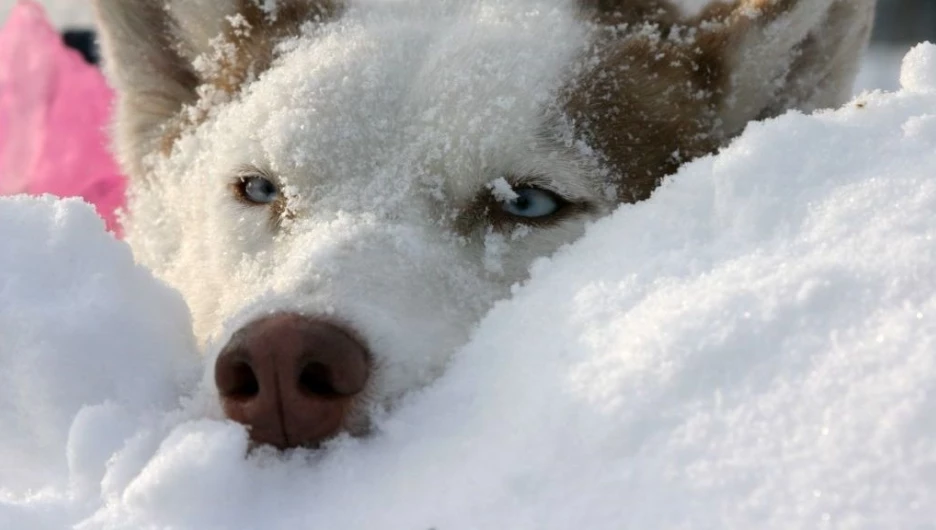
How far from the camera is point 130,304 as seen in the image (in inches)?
54.6

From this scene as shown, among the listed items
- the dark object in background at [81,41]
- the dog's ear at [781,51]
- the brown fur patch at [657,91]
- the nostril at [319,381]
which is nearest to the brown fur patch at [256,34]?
the brown fur patch at [657,91]

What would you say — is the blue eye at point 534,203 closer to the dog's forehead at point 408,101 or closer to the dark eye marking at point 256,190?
the dog's forehead at point 408,101

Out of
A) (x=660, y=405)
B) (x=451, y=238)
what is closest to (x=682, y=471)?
(x=660, y=405)

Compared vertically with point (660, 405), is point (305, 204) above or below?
above

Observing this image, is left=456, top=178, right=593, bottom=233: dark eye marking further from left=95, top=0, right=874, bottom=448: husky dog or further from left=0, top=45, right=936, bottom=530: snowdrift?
left=0, top=45, right=936, bottom=530: snowdrift

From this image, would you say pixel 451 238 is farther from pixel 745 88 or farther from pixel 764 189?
pixel 745 88

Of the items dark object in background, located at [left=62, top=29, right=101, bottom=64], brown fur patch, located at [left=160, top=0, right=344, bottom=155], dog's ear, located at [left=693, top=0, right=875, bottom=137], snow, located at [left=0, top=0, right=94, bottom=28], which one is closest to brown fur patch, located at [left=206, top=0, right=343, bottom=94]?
brown fur patch, located at [left=160, top=0, right=344, bottom=155]

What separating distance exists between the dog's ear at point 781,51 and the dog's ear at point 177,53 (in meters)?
0.84

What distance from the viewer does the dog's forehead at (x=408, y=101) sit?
167 centimetres

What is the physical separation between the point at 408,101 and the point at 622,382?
0.88 metres

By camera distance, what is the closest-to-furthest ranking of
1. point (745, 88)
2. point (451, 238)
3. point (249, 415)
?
point (249, 415), point (451, 238), point (745, 88)

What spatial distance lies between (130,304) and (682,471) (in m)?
0.86

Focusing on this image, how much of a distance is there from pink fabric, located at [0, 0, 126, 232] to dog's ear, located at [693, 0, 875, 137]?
8.11ft

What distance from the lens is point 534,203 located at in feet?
5.61
